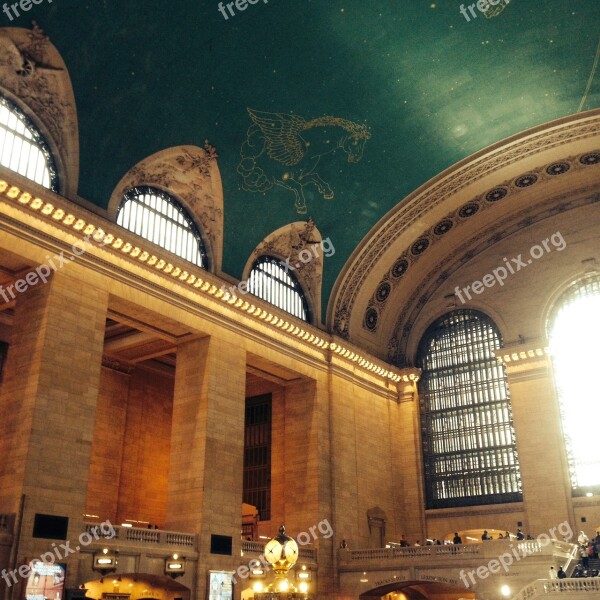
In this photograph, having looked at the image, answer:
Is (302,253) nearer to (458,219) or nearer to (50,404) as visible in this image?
(458,219)

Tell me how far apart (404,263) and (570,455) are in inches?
335

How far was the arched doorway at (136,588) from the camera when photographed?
15.9 m

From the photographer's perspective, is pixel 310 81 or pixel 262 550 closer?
pixel 310 81

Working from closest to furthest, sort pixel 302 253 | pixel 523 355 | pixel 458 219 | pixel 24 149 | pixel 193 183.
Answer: pixel 24 149, pixel 193 183, pixel 302 253, pixel 523 355, pixel 458 219

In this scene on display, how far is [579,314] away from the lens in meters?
23.9

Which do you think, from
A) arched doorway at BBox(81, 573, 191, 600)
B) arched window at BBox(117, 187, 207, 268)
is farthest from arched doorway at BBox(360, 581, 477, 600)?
arched window at BBox(117, 187, 207, 268)

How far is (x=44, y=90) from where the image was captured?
16094 mm

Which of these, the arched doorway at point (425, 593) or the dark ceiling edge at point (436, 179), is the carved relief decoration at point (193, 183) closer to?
the dark ceiling edge at point (436, 179)

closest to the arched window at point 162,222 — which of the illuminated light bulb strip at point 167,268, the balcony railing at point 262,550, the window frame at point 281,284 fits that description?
the illuminated light bulb strip at point 167,268

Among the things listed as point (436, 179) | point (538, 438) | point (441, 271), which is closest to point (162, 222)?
point (436, 179)

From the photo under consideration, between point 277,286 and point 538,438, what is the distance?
9.80 m

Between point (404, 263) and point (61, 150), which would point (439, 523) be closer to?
point (404, 263)

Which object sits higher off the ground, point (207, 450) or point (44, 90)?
point (44, 90)

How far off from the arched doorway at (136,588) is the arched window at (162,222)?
8226 millimetres
